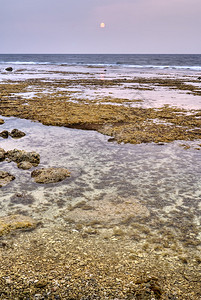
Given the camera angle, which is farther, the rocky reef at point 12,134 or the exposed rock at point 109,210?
the rocky reef at point 12,134

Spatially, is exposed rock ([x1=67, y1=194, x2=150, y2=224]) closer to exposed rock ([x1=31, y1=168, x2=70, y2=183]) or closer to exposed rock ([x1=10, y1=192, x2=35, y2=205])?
exposed rock ([x1=10, y1=192, x2=35, y2=205])

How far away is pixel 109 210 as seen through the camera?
4613 mm

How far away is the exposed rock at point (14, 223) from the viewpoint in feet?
13.0

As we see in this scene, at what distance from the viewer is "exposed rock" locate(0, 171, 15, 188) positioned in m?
5.56

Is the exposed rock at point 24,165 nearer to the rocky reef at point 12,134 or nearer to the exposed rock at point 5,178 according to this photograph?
the exposed rock at point 5,178

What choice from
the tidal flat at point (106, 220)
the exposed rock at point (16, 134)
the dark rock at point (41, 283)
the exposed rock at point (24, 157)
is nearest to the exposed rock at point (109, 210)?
the tidal flat at point (106, 220)

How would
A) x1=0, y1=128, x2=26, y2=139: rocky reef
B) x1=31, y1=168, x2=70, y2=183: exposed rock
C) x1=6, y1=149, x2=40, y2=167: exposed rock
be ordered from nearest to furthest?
x1=31, y1=168, x2=70, y2=183: exposed rock, x1=6, y1=149, x2=40, y2=167: exposed rock, x1=0, y1=128, x2=26, y2=139: rocky reef

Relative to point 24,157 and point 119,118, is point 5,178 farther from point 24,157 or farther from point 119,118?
point 119,118

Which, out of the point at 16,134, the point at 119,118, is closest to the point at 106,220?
the point at 16,134

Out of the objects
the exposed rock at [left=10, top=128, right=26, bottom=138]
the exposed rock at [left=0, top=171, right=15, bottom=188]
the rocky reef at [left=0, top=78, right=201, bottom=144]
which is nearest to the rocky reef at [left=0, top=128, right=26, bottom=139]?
the exposed rock at [left=10, top=128, right=26, bottom=138]

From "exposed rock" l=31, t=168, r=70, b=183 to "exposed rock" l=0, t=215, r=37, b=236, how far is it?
147cm

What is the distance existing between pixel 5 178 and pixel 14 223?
188 centimetres

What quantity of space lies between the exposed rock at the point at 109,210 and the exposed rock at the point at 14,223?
686mm

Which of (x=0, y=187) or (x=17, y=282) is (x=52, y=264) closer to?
(x=17, y=282)
